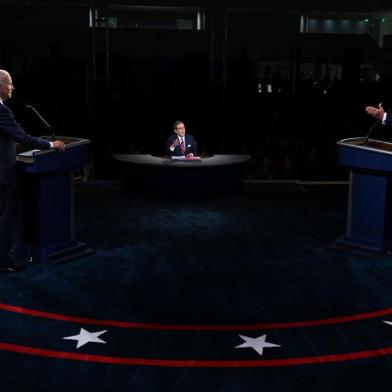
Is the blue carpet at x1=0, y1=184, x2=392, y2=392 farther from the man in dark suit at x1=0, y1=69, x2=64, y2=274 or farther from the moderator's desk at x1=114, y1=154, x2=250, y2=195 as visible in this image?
the moderator's desk at x1=114, y1=154, x2=250, y2=195

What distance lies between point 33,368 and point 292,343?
129 cm

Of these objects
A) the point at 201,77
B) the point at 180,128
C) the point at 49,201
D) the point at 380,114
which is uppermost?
the point at 201,77

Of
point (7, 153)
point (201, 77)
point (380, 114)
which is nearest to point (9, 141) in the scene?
point (7, 153)

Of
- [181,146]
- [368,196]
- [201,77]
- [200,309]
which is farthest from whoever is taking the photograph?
[201,77]

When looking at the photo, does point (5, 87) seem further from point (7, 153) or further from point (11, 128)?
point (7, 153)

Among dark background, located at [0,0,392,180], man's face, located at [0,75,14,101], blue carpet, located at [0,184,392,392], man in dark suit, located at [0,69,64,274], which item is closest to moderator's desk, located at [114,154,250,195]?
blue carpet, located at [0,184,392,392]

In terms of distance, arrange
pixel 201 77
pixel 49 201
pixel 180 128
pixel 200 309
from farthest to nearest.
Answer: pixel 201 77, pixel 180 128, pixel 49 201, pixel 200 309

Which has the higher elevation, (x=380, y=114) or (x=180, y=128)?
(x=380, y=114)

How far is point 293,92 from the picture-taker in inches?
496

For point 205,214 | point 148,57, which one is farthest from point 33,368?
point 148,57

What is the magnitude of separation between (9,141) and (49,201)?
0.58 meters

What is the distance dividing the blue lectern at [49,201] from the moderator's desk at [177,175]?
2.40 metres

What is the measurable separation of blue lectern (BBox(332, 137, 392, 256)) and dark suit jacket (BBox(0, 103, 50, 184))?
7.68 ft

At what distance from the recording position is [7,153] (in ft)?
13.4
